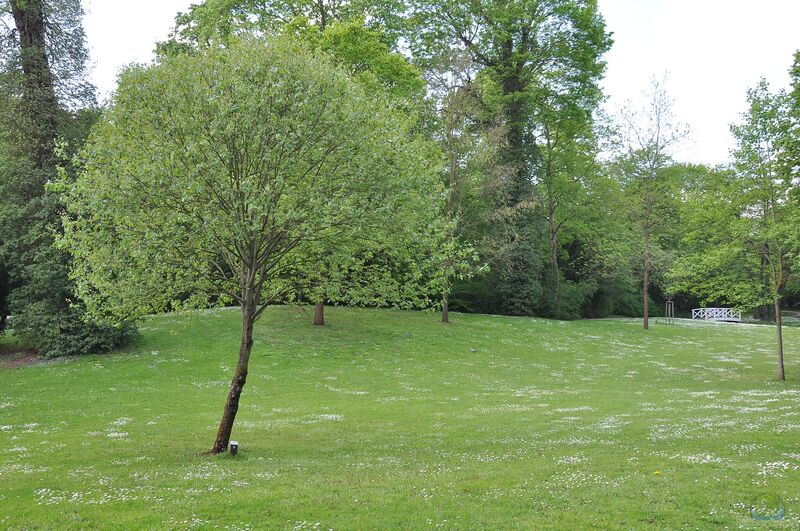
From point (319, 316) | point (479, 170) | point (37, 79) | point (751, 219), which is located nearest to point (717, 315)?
point (479, 170)

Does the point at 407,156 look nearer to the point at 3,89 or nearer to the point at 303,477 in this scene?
the point at 303,477

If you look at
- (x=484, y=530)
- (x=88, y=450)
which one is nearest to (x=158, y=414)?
(x=88, y=450)

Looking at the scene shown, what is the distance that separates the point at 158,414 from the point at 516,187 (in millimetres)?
38672

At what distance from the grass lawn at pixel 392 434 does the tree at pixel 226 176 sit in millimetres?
3766

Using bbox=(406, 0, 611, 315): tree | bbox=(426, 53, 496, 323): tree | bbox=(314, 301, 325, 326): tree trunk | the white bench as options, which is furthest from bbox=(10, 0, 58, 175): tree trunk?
the white bench

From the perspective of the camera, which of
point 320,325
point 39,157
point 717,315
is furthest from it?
point 717,315

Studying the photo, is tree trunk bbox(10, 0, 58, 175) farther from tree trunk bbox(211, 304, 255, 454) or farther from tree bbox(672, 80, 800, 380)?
tree bbox(672, 80, 800, 380)

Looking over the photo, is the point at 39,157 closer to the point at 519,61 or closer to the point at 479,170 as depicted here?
the point at 479,170

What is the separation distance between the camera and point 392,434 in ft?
59.2

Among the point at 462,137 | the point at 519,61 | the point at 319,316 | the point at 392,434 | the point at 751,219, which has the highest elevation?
the point at 519,61

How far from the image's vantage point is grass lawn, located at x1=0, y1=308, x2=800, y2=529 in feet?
33.3

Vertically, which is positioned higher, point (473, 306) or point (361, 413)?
point (473, 306)

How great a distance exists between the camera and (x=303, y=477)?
12609mm

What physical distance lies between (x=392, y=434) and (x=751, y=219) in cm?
2124
